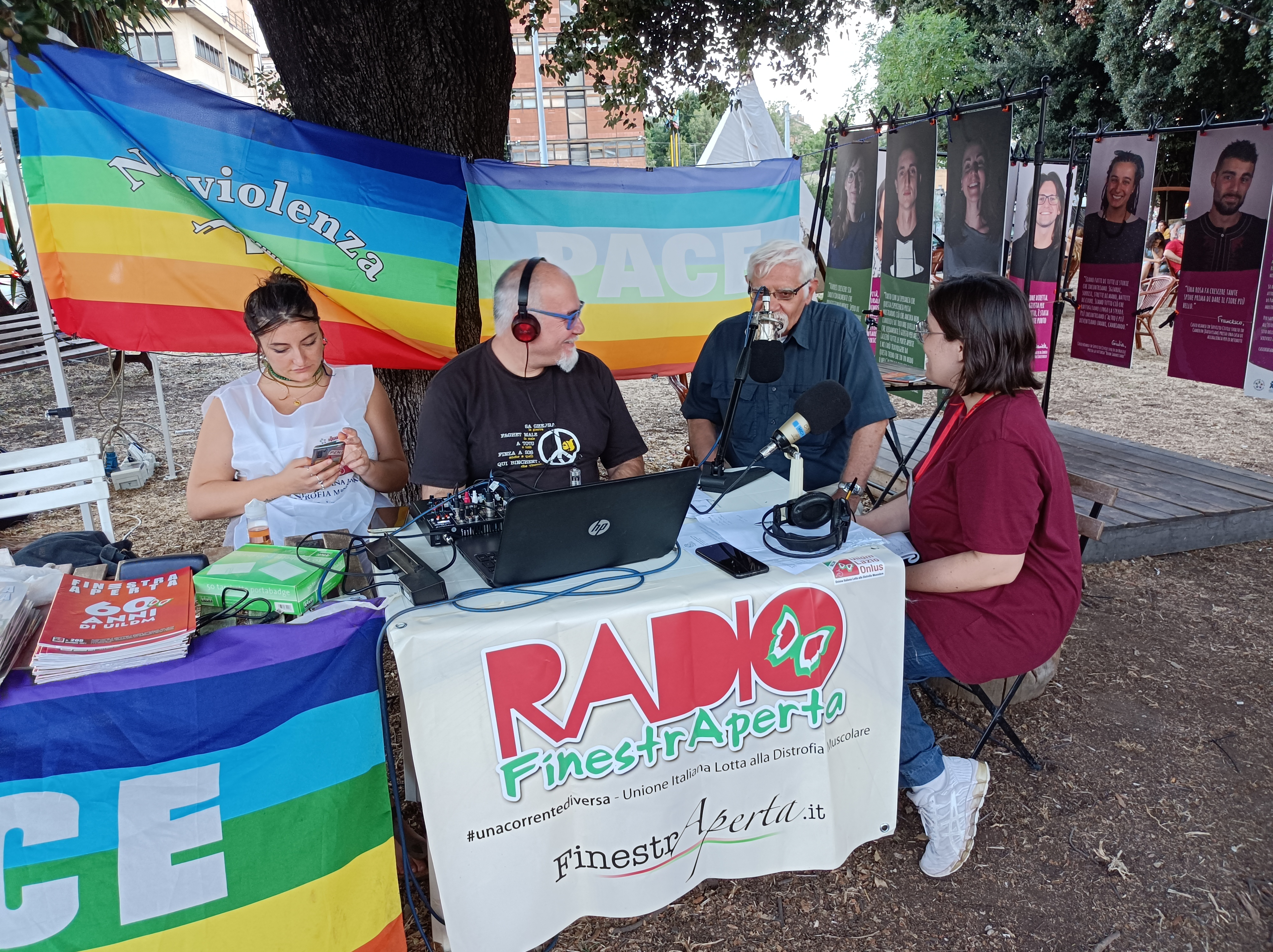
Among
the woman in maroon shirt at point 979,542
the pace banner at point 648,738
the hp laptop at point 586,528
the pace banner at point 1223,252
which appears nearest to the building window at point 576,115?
the pace banner at point 1223,252

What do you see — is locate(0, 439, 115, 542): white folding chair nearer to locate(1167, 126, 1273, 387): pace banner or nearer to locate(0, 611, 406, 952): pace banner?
locate(0, 611, 406, 952): pace banner

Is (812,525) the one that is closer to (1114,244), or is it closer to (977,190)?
(977,190)

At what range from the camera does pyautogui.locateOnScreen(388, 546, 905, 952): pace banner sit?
64.2 inches

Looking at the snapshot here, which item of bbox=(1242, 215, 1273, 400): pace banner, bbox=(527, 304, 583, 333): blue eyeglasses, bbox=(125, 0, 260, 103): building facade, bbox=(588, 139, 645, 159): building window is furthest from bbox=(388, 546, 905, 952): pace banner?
bbox=(588, 139, 645, 159): building window

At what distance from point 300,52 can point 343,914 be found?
345 cm

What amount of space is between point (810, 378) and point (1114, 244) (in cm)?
256

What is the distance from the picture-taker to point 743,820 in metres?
1.91

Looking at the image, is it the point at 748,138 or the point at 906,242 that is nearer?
the point at 906,242

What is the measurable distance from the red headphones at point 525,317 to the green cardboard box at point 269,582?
3.14 ft

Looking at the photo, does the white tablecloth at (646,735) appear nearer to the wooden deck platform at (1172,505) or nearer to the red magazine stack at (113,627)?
the red magazine stack at (113,627)

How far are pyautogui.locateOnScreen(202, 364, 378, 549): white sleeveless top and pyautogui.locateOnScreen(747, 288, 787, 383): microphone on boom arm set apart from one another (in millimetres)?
1366

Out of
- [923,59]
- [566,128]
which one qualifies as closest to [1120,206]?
[923,59]

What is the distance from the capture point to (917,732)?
86.0 inches

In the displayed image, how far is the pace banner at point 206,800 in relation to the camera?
149 cm
